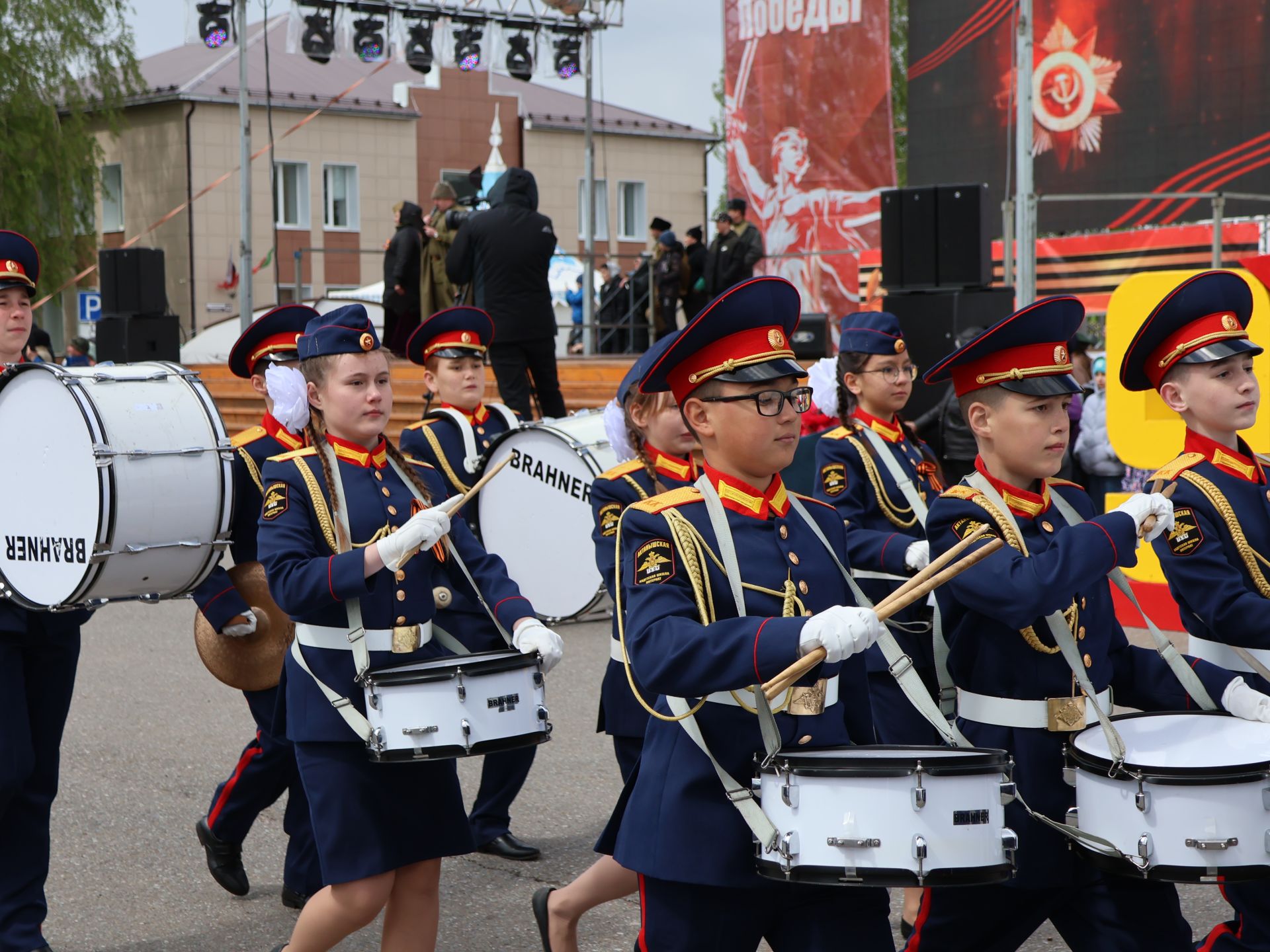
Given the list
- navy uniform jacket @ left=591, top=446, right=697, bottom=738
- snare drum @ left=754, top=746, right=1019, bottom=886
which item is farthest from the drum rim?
navy uniform jacket @ left=591, top=446, right=697, bottom=738

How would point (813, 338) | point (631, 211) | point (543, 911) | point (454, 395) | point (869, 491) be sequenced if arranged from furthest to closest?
point (631, 211) < point (813, 338) < point (454, 395) < point (869, 491) < point (543, 911)

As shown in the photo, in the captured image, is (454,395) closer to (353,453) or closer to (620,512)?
(620,512)

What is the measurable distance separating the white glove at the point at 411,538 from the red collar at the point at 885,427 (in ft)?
7.64

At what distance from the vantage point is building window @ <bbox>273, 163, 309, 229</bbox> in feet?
133

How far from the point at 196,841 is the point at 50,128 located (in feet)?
105

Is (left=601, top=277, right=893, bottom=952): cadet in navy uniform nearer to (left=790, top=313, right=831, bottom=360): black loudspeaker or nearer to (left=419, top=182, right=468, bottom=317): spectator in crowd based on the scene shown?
(left=790, top=313, right=831, bottom=360): black loudspeaker

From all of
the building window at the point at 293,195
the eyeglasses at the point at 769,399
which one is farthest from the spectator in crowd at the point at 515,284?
the building window at the point at 293,195

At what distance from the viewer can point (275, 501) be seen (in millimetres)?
4039

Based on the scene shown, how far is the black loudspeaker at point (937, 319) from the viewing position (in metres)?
10.4

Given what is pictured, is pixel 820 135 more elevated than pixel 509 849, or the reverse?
pixel 820 135

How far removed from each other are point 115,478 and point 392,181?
38.2m

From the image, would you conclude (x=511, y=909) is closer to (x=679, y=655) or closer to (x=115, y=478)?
(x=115, y=478)

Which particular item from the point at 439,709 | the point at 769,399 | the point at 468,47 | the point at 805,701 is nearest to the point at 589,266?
the point at 468,47

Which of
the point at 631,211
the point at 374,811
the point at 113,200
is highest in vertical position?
the point at 631,211
